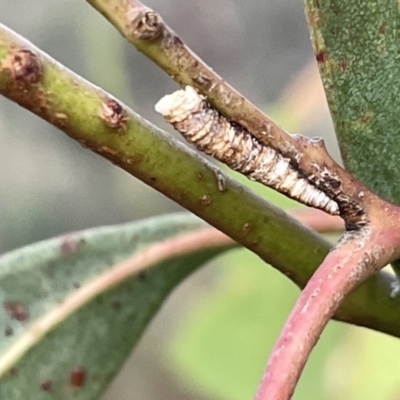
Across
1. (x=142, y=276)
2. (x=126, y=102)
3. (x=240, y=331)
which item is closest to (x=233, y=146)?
(x=142, y=276)

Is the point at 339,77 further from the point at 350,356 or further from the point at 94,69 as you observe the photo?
the point at 94,69

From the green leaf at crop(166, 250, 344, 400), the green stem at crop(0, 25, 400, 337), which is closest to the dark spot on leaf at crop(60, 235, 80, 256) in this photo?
the green stem at crop(0, 25, 400, 337)

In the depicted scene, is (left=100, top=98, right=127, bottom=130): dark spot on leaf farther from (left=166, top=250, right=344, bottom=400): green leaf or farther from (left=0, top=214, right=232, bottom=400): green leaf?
(left=166, top=250, right=344, bottom=400): green leaf

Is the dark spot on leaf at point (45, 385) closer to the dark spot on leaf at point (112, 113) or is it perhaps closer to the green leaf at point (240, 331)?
the dark spot on leaf at point (112, 113)

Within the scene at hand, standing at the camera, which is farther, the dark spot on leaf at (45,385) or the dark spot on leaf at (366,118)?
the dark spot on leaf at (45,385)

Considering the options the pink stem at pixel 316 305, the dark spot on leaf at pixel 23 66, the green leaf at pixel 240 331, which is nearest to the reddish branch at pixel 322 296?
the pink stem at pixel 316 305
